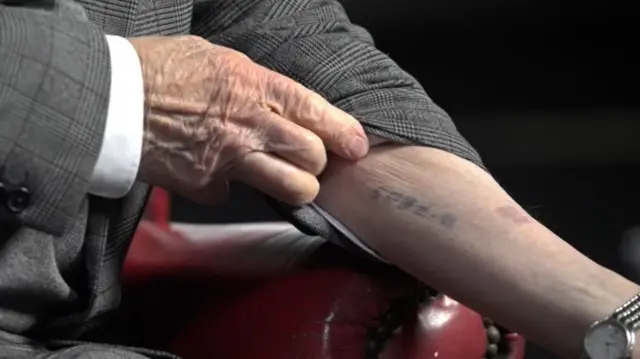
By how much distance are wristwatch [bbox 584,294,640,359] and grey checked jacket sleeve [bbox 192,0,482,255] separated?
7.3 inches

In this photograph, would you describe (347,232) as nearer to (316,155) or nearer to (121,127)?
(316,155)

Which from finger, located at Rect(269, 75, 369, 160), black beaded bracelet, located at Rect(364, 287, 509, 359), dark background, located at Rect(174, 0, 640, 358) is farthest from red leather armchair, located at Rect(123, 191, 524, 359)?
Result: dark background, located at Rect(174, 0, 640, 358)

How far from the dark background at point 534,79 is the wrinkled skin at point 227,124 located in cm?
126

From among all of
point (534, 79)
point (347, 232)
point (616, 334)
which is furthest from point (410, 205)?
point (534, 79)

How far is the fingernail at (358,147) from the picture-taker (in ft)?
2.81

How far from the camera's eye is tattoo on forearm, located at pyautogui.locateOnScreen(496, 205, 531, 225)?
83 centimetres

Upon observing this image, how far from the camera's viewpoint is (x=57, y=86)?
731mm

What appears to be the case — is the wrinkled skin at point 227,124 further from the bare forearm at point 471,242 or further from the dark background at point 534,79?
the dark background at point 534,79

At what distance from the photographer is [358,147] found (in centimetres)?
86

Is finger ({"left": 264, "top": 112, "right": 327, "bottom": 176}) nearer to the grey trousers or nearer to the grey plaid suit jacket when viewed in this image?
the grey plaid suit jacket

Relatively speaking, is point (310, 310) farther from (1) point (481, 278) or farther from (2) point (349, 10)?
(2) point (349, 10)

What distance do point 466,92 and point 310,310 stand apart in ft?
4.75

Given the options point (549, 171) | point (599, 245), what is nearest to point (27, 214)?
point (599, 245)

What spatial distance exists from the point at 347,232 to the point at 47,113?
10.1 inches
